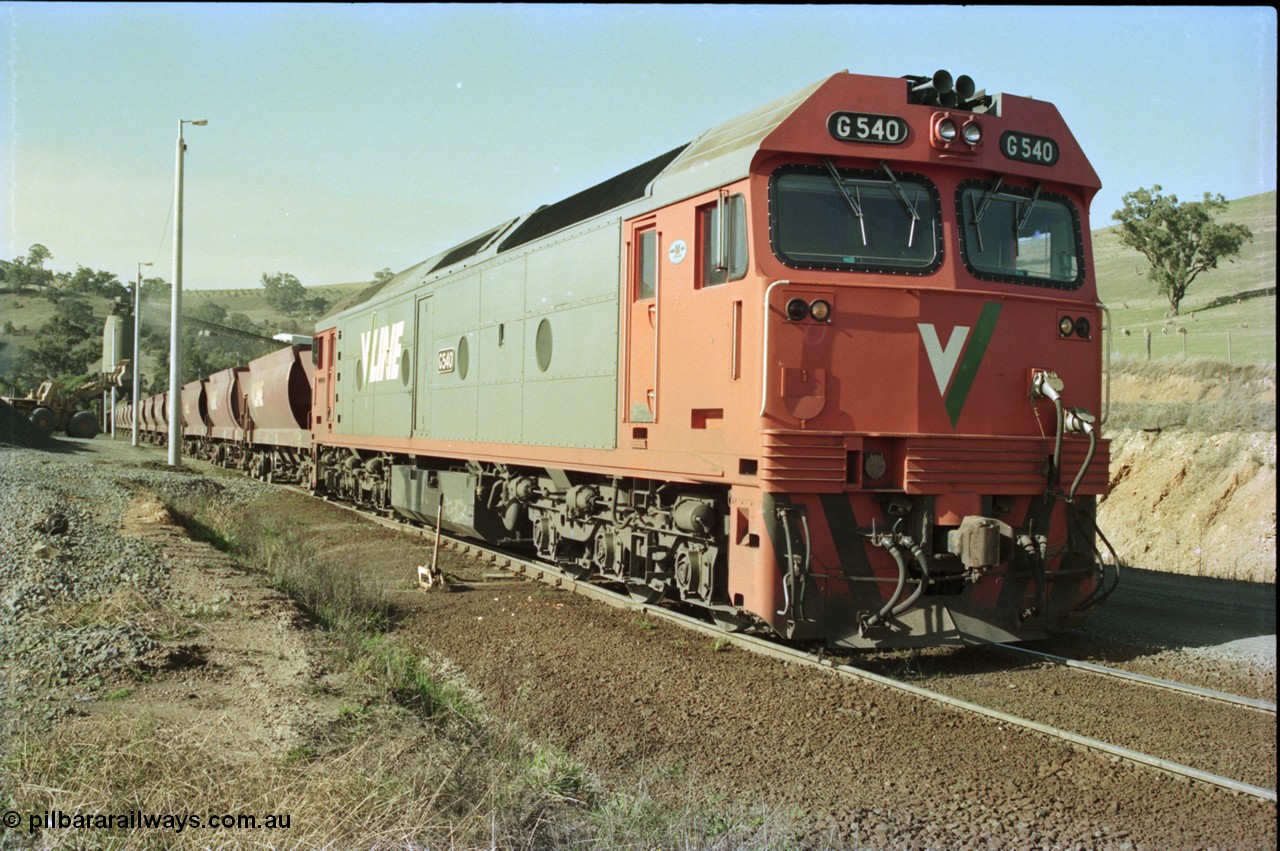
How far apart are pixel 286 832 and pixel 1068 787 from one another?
3.57 meters

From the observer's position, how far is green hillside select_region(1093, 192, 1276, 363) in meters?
23.8

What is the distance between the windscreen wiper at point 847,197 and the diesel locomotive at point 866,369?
0.05 feet

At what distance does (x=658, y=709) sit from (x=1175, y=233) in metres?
31.4

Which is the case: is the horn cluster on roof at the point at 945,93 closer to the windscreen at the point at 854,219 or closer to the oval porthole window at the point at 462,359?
the windscreen at the point at 854,219

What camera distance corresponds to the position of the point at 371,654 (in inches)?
275

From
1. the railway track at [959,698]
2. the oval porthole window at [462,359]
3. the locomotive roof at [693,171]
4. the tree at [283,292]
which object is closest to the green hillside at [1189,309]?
the railway track at [959,698]

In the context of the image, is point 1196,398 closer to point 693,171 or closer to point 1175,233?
point 1175,233

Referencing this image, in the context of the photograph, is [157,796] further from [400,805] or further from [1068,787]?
[1068,787]

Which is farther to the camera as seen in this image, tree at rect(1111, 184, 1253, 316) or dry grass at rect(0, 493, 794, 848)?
tree at rect(1111, 184, 1253, 316)

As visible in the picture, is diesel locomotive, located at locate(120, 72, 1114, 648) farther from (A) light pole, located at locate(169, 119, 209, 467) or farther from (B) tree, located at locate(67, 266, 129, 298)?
(B) tree, located at locate(67, 266, 129, 298)

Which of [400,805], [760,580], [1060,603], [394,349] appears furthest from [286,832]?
[394,349]

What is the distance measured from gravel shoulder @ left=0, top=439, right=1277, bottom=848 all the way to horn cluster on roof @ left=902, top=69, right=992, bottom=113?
4151 millimetres

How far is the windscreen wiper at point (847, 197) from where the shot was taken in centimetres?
703

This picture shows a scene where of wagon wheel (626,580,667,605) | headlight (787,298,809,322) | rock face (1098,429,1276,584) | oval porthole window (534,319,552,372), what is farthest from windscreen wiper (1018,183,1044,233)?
rock face (1098,429,1276,584)
